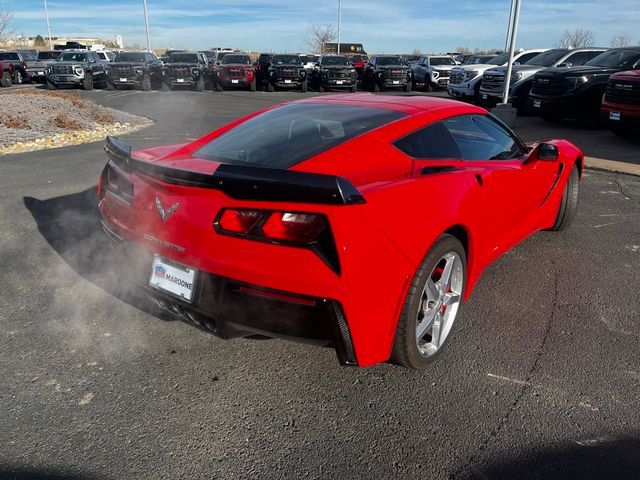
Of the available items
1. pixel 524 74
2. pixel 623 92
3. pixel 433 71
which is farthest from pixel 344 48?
pixel 623 92

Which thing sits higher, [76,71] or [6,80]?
[76,71]

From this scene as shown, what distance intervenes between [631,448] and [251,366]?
1.86m

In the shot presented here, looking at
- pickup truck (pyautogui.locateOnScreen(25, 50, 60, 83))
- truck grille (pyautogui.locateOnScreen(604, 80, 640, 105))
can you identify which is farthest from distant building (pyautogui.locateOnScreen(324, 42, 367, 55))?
truck grille (pyautogui.locateOnScreen(604, 80, 640, 105))

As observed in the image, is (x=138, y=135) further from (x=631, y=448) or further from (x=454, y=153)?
(x=631, y=448)

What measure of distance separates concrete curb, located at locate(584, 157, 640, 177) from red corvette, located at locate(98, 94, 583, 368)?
18.0ft

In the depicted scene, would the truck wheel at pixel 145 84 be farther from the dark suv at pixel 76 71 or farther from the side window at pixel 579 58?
the side window at pixel 579 58

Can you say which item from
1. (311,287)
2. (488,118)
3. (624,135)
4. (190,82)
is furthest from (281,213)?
(190,82)

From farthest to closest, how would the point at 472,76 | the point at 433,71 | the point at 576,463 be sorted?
the point at 433,71
the point at 472,76
the point at 576,463

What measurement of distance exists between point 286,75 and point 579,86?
15.0 metres

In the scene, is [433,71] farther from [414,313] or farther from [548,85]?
[414,313]

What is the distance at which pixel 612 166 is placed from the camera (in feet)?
27.3

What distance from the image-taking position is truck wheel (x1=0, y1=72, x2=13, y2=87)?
26.8 m

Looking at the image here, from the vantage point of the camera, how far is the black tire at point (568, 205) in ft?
16.4

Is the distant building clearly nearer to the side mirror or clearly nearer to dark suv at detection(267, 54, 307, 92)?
dark suv at detection(267, 54, 307, 92)
